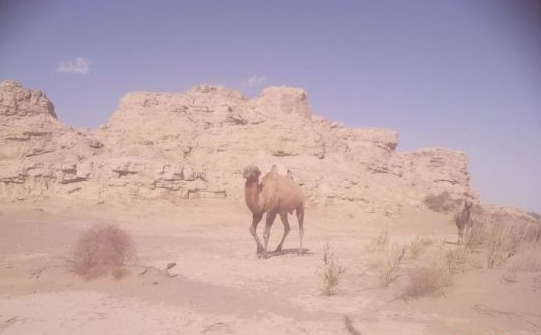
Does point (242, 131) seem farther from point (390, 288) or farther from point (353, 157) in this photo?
point (390, 288)

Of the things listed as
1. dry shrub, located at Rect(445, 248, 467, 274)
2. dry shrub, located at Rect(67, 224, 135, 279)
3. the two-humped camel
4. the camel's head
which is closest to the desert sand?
dry shrub, located at Rect(445, 248, 467, 274)

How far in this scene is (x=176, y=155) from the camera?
28.2m

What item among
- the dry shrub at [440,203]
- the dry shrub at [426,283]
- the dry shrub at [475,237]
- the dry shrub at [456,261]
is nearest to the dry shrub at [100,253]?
the dry shrub at [426,283]

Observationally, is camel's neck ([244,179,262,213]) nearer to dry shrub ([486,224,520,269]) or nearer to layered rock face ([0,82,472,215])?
dry shrub ([486,224,520,269])

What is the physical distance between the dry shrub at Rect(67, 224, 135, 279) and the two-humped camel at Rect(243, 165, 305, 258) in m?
3.15

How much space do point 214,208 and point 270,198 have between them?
1399 centimetres

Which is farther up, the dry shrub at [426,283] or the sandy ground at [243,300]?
the dry shrub at [426,283]

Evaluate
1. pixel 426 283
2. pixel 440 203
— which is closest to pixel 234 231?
pixel 426 283

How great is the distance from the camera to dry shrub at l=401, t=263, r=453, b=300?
551cm

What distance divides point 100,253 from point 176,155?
72.5ft

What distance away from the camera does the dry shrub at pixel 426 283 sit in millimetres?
5507

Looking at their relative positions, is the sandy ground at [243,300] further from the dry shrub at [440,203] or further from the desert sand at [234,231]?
the dry shrub at [440,203]

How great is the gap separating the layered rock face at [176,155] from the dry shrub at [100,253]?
627 inches

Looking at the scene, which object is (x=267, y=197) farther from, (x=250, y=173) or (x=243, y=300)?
(x=243, y=300)
